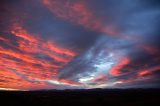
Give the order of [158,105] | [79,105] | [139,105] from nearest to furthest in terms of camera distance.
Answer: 1. [158,105]
2. [139,105]
3. [79,105]

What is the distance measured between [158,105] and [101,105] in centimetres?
799

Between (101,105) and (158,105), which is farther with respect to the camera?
(101,105)

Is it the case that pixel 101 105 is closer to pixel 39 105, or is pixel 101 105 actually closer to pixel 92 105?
pixel 92 105

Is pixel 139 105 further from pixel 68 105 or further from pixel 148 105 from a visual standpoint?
pixel 68 105

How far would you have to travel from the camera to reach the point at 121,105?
85.6 feet

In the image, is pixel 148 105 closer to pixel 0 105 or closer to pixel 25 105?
pixel 25 105

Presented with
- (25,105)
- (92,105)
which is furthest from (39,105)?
(92,105)

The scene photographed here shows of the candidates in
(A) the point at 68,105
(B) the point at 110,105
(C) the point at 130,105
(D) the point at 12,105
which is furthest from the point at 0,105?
(C) the point at 130,105

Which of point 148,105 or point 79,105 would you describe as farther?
point 79,105

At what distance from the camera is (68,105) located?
27625mm

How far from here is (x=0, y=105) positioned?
92.7 ft

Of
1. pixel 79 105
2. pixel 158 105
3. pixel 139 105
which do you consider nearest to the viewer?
pixel 158 105

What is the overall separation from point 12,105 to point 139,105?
19781 millimetres

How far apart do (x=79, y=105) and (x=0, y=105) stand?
12812mm
